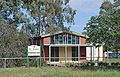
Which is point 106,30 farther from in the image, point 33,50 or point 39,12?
point 39,12

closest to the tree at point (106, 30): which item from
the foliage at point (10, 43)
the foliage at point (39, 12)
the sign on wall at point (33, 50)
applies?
the sign on wall at point (33, 50)

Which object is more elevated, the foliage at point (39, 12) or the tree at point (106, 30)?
the foliage at point (39, 12)

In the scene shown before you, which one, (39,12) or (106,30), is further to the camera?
(39,12)

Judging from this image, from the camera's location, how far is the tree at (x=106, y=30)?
3462cm

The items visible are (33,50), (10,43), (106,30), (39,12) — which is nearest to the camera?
(106,30)

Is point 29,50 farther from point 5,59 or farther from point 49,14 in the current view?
point 49,14

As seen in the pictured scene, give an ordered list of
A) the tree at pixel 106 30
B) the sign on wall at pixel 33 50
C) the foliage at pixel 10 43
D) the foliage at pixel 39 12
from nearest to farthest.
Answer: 1. the tree at pixel 106 30
2. the foliage at pixel 10 43
3. the sign on wall at pixel 33 50
4. the foliage at pixel 39 12

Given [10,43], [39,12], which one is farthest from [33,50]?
[39,12]

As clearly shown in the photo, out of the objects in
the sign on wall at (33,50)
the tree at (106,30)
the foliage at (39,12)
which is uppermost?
the foliage at (39,12)

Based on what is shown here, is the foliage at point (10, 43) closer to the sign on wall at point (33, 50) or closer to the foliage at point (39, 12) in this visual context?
the sign on wall at point (33, 50)

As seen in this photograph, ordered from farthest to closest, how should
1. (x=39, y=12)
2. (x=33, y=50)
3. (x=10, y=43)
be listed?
(x=39, y=12) → (x=33, y=50) → (x=10, y=43)

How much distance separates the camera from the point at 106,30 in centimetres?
3506

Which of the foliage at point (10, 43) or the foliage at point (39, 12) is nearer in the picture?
the foliage at point (10, 43)

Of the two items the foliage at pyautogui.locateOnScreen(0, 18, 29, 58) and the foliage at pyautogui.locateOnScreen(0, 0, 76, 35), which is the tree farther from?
the foliage at pyautogui.locateOnScreen(0, 0, 76, 35)
